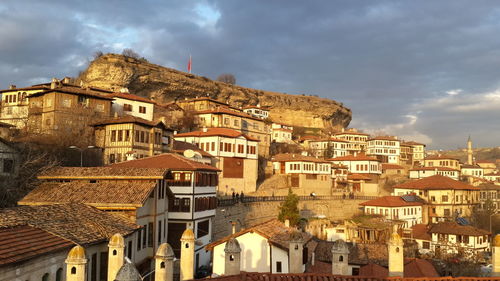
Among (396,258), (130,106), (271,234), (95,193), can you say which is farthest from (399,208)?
(95,193)

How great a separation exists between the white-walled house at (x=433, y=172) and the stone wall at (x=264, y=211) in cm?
2395

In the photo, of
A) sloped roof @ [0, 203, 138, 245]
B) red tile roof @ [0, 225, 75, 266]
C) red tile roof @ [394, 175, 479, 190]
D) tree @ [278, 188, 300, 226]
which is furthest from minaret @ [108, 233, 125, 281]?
red tile roof @ [394, 175, 479, 190]

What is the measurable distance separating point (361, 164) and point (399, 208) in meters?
21.2

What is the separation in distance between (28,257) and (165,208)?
43.0 feet

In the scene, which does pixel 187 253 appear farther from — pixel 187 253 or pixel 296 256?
pixel 296 256

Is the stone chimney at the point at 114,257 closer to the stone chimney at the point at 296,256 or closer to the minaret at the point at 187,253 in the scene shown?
the minaret at the point at 187,253

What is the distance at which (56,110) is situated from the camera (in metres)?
40.2

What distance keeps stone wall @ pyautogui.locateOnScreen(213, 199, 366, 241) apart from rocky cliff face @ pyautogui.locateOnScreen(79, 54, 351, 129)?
3472 cm

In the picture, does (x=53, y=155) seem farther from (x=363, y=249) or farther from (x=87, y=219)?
(x=363, y=249)

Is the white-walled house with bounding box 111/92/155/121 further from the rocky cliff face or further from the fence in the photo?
the rocky cliff face

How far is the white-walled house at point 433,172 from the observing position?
79.0 meters

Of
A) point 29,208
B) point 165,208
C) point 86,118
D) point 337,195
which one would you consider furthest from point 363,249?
point 337,195

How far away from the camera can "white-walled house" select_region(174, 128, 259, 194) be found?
170 feet

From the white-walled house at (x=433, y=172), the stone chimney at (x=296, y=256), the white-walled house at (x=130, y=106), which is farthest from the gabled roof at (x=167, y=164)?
the white-walled house at (x=433, y=172)
